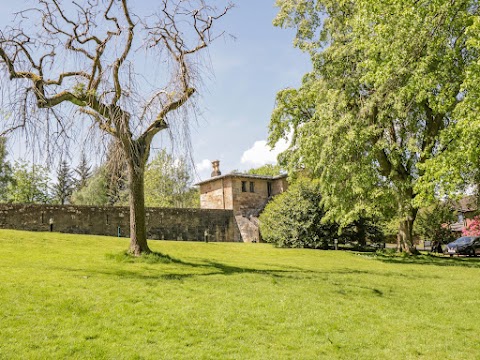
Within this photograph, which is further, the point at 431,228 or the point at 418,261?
the point at 431,228

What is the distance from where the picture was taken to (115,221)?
2622cm

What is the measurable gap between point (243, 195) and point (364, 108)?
19.2m

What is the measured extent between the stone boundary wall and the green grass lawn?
33.7 ft

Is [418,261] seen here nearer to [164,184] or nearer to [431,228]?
[431,228]

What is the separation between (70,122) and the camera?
34.4ft

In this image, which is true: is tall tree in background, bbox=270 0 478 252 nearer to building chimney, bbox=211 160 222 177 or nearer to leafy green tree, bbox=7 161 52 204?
building chimney, bbox=211 160 222 177

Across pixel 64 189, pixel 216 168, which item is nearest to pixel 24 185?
pixel 64 189

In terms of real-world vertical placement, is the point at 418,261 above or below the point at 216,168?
below

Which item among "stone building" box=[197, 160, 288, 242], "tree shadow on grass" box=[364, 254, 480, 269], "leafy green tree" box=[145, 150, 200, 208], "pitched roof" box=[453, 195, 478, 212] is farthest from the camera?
"leafy green tree" box=[145, 150, 200, 208]

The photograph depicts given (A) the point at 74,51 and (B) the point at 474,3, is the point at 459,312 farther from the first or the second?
(A) the point at 74,51

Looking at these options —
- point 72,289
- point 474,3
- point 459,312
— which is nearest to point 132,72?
point 72,289

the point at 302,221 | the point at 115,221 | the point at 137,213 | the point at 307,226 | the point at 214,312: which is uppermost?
the point at 137,213

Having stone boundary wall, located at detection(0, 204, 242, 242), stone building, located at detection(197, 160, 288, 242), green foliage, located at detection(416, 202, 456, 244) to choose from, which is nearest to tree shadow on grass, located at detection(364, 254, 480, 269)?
stone boundary wall, located at detection(0, 204, 242, 242)

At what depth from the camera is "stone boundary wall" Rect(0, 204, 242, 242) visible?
74.2ft
